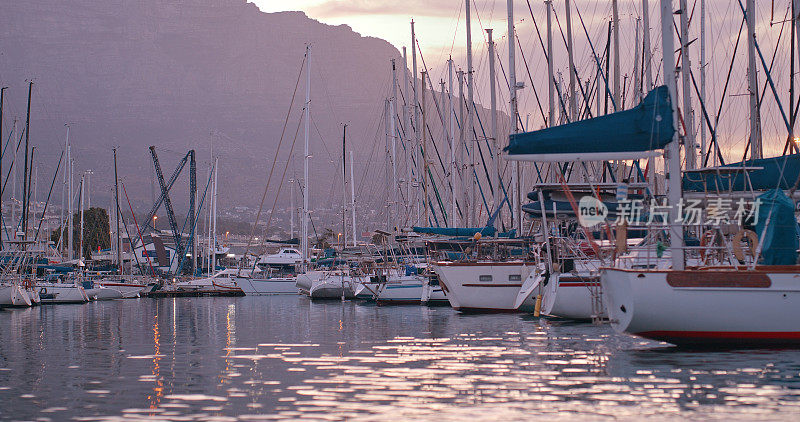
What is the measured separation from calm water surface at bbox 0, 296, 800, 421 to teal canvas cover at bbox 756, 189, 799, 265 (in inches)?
108

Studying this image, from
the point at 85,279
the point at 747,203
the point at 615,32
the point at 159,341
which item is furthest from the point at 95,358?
the point at 85,279

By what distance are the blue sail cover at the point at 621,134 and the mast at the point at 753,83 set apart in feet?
48.0

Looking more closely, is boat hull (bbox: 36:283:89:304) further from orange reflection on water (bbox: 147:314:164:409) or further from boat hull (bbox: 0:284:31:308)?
orange reflection on water (bbox: 147:314:164:409)

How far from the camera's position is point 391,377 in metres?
17.7

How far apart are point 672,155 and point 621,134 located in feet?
4.22

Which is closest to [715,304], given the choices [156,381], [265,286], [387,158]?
[156,381]

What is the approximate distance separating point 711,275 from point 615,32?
2848 cm

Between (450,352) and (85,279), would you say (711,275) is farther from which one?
(85,279)

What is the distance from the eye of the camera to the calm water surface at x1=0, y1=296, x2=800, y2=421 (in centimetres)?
1390

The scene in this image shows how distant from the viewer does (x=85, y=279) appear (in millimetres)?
75875

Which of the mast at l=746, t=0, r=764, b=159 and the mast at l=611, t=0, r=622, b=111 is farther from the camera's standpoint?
the mast at l=611, t=0, r=622, b=111

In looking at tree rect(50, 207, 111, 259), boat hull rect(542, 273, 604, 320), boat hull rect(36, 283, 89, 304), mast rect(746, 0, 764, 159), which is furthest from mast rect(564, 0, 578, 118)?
tree rect(50, 207, 111, 259)

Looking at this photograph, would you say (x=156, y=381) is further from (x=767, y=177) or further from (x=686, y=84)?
(x=686, y=84)

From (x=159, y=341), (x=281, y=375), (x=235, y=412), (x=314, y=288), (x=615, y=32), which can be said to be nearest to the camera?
(x=235, y=412)
